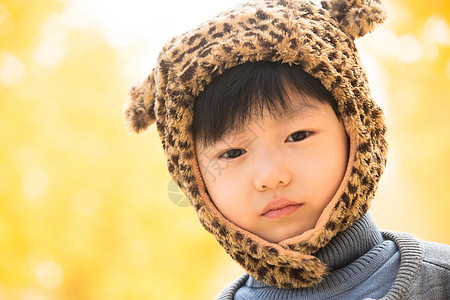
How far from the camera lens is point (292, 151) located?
897mm

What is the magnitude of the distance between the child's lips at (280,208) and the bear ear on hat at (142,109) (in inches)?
14.1

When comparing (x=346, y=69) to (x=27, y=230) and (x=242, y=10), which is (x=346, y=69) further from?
(x=27, y=230)

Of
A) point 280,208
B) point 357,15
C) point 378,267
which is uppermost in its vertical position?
point 357,15

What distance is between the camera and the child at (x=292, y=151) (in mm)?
901

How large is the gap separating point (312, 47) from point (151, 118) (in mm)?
396

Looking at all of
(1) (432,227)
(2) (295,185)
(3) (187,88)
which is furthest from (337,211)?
(1) (432,227)

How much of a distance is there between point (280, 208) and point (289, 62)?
267 mm

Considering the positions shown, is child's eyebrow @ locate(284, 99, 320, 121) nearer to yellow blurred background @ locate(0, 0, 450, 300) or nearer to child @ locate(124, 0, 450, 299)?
child @ locate(124, 0, 450, 299)

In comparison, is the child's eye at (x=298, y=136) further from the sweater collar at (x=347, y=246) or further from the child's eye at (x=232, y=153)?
the sweater collar at (x=347, y=246)

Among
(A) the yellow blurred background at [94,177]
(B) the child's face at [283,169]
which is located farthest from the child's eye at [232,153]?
(A) the yellow blurred background at [94,177]

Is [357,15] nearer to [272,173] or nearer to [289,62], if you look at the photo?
[289,62]

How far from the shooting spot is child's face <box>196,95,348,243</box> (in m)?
0.90

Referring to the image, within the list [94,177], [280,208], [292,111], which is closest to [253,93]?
[292,111]


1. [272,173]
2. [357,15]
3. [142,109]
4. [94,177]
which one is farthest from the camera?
[94,177]
